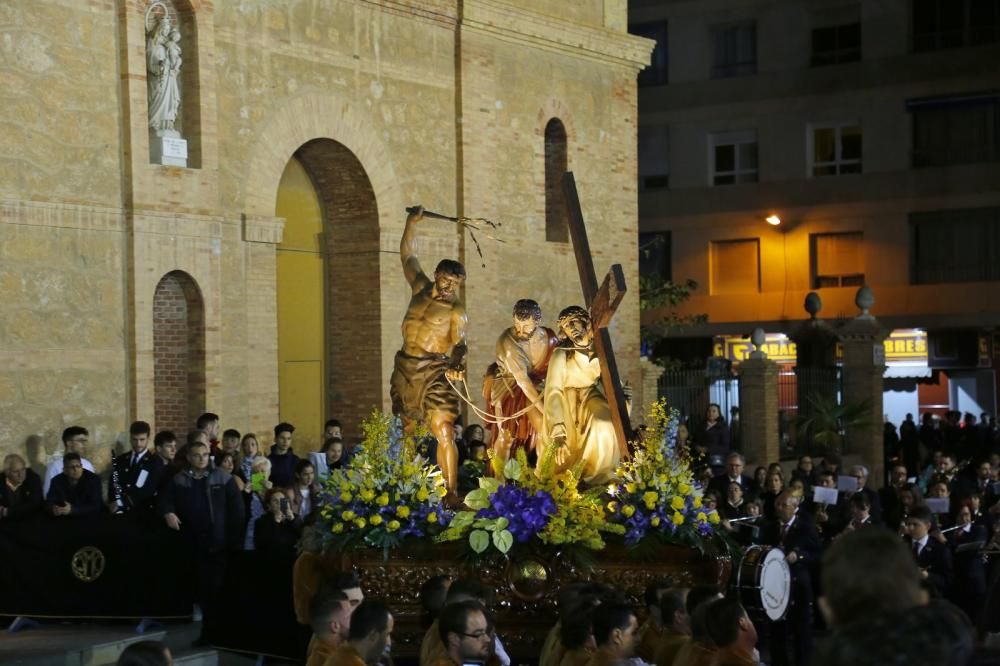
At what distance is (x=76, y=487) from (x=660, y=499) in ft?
17.4

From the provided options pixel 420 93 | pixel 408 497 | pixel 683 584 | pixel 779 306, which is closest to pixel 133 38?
pixel 420 93

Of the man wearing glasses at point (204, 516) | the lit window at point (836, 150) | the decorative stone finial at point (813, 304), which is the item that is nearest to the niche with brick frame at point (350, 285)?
the man wearing glasses at point (204, 516)

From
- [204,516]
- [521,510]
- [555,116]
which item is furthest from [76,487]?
[555,116]

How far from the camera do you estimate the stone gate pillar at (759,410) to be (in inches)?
1079

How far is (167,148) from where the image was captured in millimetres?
19672

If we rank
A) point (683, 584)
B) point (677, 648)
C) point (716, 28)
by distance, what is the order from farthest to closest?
point (716, 28)
point (683, 584)
point (677, 648)

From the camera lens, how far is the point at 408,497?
13.1m

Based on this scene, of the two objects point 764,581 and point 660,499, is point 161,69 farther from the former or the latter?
point 764,581

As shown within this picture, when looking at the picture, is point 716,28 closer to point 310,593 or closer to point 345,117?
point 345,117

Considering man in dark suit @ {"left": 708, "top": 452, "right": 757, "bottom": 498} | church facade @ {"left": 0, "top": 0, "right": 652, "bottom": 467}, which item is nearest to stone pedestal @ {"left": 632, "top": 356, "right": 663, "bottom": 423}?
church facade @ {"left": 0, "top": 0, "right": 652, "bottom": 467}

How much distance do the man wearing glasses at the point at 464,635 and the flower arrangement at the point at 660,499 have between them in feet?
15.5

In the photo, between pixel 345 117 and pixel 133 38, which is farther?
pixel 345 117

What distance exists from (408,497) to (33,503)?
3.86m

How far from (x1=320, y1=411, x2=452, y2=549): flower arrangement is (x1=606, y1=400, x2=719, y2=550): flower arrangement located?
141cm
